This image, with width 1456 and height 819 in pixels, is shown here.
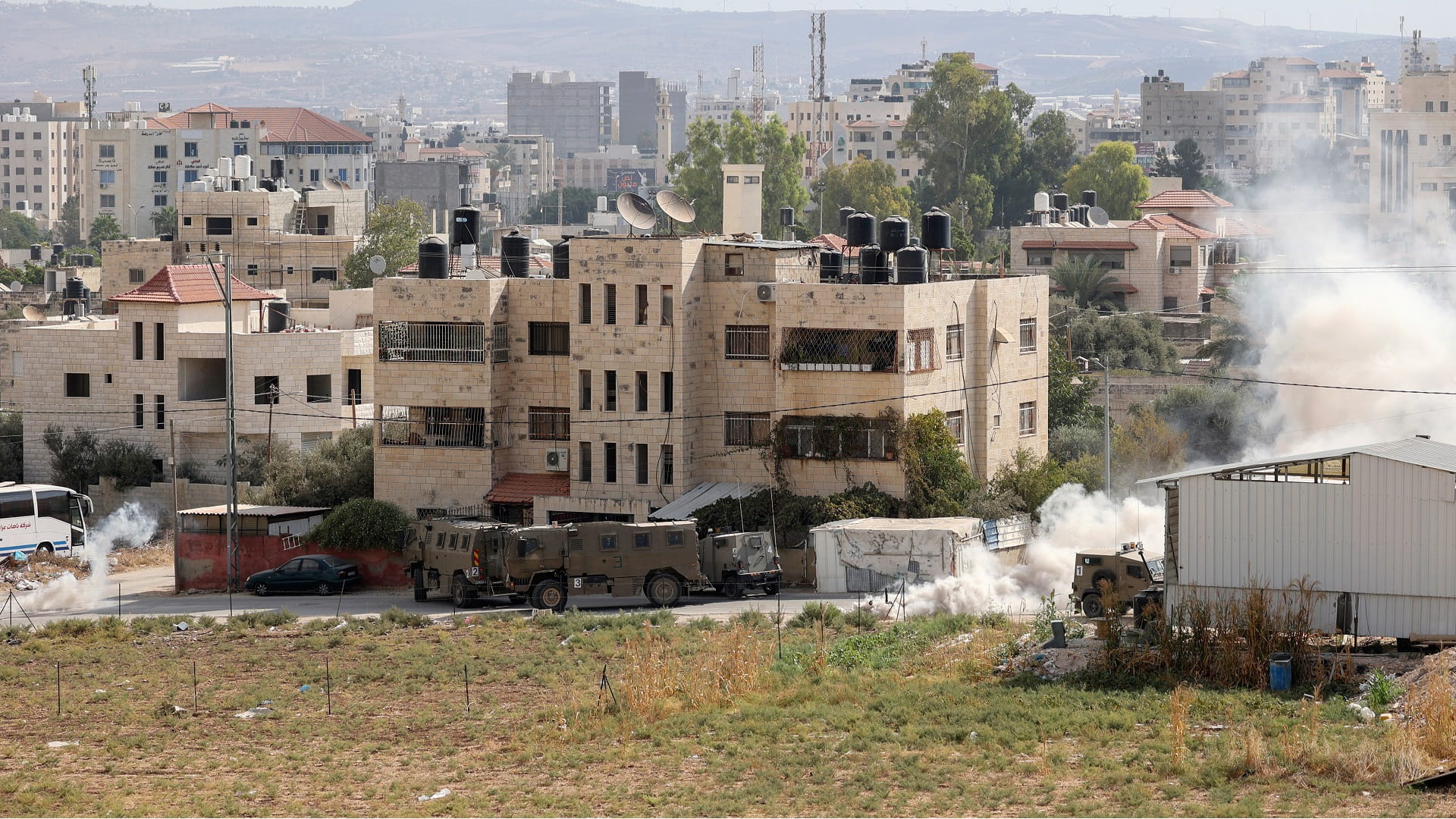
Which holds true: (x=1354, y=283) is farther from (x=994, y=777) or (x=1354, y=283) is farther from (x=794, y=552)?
(x=994, y=777)

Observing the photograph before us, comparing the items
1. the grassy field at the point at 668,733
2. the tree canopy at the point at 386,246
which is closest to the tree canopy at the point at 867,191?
the tree canopy at the point at 386,246

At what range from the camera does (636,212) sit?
157 ft

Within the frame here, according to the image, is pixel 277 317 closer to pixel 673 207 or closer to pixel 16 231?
pixel 673 207

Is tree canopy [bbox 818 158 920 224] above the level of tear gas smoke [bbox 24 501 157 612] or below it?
above

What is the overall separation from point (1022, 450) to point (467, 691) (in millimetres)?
21325

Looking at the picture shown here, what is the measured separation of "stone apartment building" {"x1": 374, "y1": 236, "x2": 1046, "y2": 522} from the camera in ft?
145

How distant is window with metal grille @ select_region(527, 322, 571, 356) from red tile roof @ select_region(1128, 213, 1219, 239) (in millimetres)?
49767

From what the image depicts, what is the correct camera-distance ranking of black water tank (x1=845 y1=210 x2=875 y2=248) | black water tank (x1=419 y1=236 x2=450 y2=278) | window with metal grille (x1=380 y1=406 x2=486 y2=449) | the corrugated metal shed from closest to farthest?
the corrugated metal shed, window with metal grille (x1=380 y1=406 x2=486 y2=449), black water tank (x1=419 y1=236 x2=450 y2=278), black water tank (x1=845 y1=210 x2=875 y2=248)

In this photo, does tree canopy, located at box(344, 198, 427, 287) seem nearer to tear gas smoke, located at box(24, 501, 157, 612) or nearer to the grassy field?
tear gas smoke, located at box(24, 501, 157, 612)

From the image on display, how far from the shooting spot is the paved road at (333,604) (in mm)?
39219

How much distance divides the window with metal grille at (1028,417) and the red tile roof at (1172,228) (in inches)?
1670

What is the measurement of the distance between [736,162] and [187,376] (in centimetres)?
5658

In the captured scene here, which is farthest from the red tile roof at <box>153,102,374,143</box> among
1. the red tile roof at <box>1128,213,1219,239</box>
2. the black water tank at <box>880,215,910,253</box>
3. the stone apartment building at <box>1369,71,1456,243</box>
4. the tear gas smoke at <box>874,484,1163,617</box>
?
the tear gas smoke at <box>874,484,1163,617</box>

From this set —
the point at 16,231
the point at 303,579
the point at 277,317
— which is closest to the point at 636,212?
the point at 303,579
